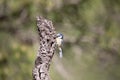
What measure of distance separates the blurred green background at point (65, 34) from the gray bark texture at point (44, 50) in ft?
20.3

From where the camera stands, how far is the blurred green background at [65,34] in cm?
849

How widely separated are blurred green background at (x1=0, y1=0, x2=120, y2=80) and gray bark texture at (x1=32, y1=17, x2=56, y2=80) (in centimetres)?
619

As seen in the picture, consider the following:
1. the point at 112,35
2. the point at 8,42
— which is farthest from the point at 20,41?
the point at 112,35

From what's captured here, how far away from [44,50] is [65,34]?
7.13 m

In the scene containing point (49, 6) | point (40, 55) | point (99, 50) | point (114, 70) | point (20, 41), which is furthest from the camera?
point (114, 70)

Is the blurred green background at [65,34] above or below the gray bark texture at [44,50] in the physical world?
above

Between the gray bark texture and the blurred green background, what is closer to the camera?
the gray bark texture

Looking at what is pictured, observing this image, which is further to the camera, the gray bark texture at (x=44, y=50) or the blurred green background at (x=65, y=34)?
the blurred green background at (x=65, y=34)

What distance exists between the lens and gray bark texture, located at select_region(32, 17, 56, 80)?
1800mm

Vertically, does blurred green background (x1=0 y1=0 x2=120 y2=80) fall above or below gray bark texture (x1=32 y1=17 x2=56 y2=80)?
above

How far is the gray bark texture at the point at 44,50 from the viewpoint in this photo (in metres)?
1.80

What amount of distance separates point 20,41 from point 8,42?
1.00 ft

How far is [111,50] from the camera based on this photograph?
9461 millimetres

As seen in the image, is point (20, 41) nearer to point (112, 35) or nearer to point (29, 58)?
point (29, 58)
